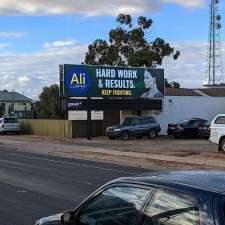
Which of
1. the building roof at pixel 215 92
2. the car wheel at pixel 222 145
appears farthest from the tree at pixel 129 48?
the car wheel at pixel 222 145

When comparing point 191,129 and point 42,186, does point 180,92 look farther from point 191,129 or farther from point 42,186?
point 42,186

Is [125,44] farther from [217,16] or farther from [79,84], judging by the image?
[79,84]

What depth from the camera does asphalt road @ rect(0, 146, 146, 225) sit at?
11.1 m

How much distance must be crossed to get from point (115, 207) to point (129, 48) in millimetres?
65390

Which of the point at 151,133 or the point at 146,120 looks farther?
the point at 151,133

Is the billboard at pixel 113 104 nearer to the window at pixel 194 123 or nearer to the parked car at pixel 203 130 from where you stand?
the window at pixel 194 123

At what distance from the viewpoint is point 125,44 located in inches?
2773

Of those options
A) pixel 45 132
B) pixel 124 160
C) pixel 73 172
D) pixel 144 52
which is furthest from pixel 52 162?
pixel 144 52

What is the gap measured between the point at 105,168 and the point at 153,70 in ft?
85.8

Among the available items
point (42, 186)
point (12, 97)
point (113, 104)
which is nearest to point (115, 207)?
point (42, 186)

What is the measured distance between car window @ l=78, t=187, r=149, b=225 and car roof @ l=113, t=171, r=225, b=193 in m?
0.11

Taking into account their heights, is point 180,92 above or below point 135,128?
above

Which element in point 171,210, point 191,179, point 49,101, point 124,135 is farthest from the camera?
point 49,101

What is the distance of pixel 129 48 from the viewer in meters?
69.7
